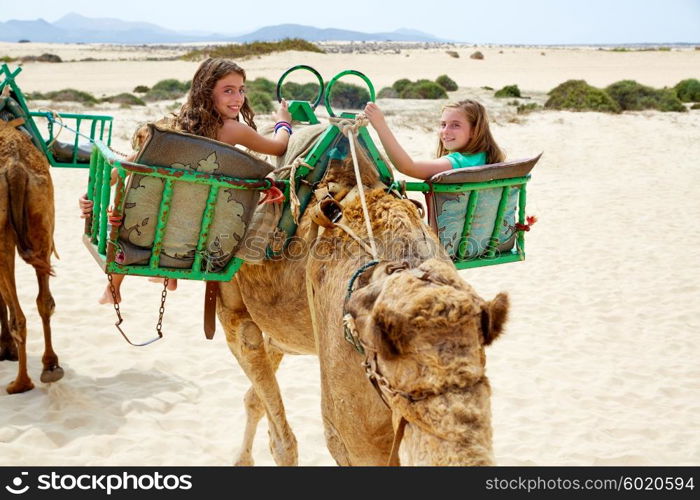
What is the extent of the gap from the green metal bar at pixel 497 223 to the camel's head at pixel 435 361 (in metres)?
1.49

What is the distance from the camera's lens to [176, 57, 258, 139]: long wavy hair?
11.3 feet

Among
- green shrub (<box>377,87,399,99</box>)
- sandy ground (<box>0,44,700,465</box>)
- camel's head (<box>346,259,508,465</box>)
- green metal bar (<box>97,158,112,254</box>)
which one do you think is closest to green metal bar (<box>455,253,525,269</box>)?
sandy ground (<box>0,44,700,465</box>)

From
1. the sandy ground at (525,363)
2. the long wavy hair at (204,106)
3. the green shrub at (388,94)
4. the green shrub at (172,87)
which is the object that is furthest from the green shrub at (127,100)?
the long wavy hair at (204,106)

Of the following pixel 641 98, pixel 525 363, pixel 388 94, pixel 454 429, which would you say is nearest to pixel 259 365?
pixel 454 429

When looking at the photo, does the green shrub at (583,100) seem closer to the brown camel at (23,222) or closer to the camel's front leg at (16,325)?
the brown camel at (23,222)

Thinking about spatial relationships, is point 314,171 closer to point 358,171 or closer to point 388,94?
point 358,171

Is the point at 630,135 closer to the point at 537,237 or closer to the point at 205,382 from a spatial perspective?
the point at 537,237

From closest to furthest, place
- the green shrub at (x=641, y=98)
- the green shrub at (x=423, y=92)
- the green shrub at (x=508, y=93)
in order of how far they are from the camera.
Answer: the green shrub at (x=641, y=98)
the green shrub at (x=423, y=92)
the green shrub at (x=508, y=93)

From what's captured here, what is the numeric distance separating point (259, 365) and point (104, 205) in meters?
1.32

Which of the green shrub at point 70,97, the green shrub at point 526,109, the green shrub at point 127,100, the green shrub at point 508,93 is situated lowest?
the green shrub at point 70,97

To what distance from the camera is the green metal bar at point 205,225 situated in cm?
304

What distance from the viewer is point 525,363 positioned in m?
6.43

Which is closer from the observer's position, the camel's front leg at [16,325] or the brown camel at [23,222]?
the brown camel at [23,222]

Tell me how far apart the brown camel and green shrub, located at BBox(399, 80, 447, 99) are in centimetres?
2564
